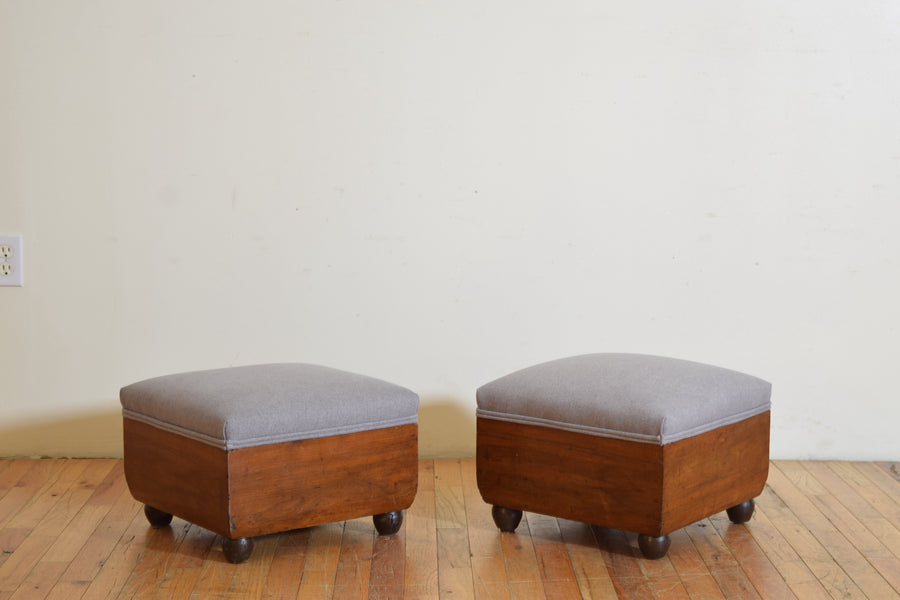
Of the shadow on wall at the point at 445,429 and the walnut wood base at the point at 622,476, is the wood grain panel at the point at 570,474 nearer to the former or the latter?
the walnut wood base at the point at 622,476

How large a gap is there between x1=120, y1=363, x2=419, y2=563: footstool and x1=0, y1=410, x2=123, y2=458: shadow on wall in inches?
26.9

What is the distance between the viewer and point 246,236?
295cm

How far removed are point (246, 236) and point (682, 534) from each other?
1498mm

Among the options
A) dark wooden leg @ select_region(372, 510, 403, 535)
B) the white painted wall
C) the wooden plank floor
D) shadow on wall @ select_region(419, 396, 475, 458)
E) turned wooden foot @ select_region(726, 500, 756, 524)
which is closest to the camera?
the wooden plank floor

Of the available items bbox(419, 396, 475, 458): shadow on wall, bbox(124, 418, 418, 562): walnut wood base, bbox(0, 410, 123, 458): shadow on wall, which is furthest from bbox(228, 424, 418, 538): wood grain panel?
bbox(0, 410, 123, 458): shadow on wall

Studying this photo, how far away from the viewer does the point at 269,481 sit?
2.07 metres

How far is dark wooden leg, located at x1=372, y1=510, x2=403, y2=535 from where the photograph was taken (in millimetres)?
2299

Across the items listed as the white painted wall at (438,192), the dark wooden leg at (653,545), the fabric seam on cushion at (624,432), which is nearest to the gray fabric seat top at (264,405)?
the fabric seam on cushion at (624,432)

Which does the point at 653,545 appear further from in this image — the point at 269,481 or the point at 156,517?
the point at 156,517

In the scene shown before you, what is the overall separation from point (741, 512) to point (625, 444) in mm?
497

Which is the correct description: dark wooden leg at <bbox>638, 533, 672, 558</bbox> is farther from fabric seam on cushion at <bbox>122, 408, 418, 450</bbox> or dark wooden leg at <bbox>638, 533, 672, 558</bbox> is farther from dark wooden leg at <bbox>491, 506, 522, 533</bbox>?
fabric seam on cushion at <bbox>122, 408, 418, 450</bbox>

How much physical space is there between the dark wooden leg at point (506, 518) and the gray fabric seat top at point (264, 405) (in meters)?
0.31

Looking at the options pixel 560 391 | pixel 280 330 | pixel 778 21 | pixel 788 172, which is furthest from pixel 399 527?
pixel 778 21

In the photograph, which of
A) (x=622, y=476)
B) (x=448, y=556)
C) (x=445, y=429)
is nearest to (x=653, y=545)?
(x=622, y=476)
